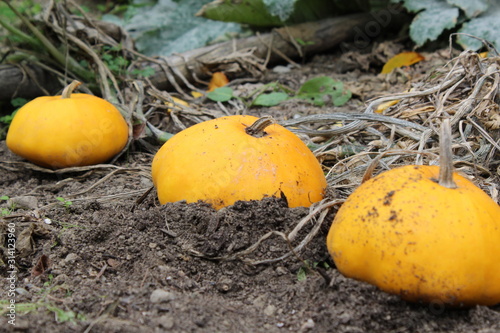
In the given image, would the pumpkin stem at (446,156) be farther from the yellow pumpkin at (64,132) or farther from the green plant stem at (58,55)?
the green plant stem at (58,55)

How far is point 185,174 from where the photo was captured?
2221 mm

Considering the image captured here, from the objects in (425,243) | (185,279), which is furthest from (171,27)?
(425,243)

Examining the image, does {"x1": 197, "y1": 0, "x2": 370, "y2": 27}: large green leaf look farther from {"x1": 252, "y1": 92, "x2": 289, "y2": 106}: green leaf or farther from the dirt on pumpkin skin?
the dirt on pumpkin skin

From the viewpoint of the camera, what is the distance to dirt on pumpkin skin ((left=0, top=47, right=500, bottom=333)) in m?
1.63

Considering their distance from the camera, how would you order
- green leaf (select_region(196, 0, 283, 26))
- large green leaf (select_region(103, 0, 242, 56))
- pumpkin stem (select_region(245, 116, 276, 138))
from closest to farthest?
pumpkin stem (select_region(245, 116, 276, 138)), green leaf (select_region(196, 0, 283, 26)), large green leaf (select_region(103, 0, 242, 56))

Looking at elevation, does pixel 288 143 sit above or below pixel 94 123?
above

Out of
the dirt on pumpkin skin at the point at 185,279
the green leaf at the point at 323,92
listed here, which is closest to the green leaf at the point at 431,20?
the green leaf at the point at 323,92

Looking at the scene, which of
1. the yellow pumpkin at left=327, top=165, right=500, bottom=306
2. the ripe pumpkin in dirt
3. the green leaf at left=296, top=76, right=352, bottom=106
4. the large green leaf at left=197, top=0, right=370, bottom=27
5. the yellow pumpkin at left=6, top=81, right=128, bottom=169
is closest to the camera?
the yellow pumpkin at left=327, top=165, right=500, bottom=306

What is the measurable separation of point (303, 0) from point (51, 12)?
210cm

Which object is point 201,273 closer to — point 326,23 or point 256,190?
point 256,190

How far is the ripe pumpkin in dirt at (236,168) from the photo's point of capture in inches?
85.1

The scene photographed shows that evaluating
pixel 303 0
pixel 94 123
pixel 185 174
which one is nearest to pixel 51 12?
A: pixel 94 123

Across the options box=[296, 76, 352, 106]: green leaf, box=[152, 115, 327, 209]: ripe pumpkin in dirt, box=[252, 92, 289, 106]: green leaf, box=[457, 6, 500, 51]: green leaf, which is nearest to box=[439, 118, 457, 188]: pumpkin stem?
box=[152, 115, 327, 209]: ripe pumpkin in dirt

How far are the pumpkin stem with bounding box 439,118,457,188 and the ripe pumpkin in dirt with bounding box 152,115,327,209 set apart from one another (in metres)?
0.61
